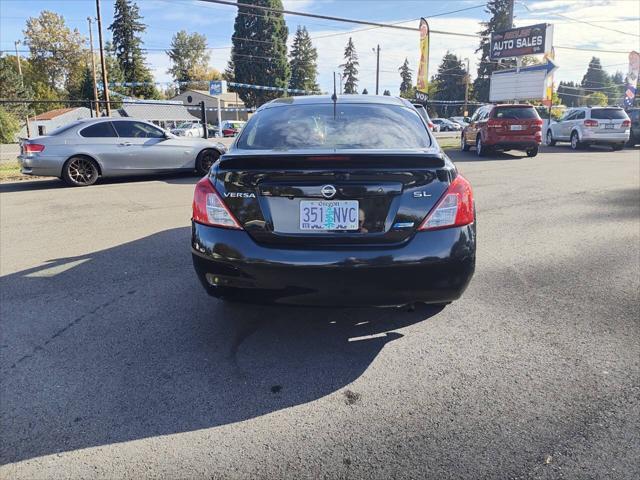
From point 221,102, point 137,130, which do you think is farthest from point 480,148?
point 221,102

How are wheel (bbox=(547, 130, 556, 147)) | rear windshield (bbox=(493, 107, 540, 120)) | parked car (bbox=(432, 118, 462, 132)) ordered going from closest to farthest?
rear windshield (bbox=(493, 107, 540, 120))
wheel (bbox=(547, 130, 556, 147))
parked car (bbox=(432, 118, 462, 132))

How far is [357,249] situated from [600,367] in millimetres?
1670

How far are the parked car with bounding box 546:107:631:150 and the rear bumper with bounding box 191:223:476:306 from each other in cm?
1879

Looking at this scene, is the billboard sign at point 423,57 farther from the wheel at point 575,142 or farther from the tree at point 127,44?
the tree at point 127,44

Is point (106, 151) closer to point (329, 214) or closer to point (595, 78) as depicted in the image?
point (329, 214)

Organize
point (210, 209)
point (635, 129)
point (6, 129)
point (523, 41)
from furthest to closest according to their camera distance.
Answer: point (6, 129) < point (523, 41) < point (635, 129) < point (210, 209)

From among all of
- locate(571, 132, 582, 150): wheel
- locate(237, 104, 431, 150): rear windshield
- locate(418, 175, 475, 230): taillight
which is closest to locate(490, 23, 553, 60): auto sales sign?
locate(571, 132, 582, 150): wheel

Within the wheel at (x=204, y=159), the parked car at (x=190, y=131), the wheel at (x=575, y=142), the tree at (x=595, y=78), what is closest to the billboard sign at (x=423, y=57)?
the wheel at (x=575, y=142)

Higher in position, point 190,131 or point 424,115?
point 190,131

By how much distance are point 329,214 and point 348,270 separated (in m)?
0.34

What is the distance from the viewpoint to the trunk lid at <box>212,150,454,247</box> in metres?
2.71

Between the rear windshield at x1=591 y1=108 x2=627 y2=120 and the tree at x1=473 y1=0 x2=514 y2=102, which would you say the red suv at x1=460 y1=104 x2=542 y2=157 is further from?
the tree at x1=473 y1=0 x2=514 y2=102

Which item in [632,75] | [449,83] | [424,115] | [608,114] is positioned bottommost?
[424,115]

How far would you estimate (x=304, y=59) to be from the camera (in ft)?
289
